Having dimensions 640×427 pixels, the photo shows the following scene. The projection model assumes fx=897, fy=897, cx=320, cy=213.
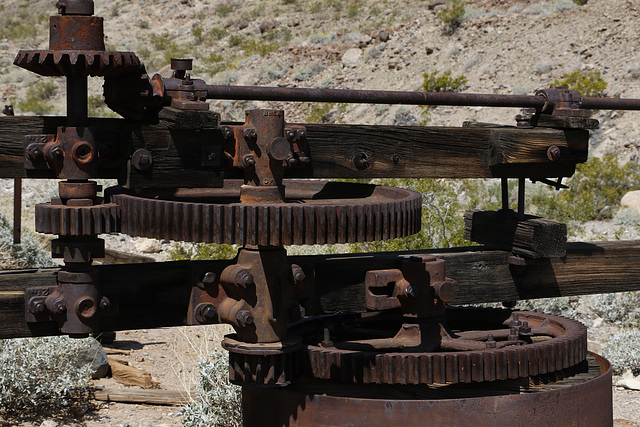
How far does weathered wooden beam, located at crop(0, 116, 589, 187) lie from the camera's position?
2869 millimetres

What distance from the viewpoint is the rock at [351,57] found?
24.7 meters

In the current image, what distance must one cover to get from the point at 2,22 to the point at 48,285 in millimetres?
37617

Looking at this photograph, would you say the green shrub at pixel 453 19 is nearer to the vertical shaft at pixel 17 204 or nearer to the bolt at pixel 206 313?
the vertical shaft at pixel 17 204

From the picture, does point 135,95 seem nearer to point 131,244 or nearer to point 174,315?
point 174,315

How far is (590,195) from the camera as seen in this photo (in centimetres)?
1223

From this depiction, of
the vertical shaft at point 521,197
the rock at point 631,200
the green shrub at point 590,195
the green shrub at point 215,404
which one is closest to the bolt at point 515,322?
the vertical shaft at point 521,197

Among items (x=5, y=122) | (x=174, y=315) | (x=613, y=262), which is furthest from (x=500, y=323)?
(x=5, y=122)

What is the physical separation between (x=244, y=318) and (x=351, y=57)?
22.7m

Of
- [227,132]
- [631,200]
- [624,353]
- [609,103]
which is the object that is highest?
[609,103]

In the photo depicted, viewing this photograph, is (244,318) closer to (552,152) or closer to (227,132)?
(227,132)

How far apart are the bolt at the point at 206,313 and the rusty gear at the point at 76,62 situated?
792 millimetres

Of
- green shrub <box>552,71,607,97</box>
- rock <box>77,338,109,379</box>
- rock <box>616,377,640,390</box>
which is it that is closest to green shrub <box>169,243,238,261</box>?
rock <box>77,338,109,379</box>

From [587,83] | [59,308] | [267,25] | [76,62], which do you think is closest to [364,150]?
[76,62]

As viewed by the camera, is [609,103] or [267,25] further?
[267,25]
